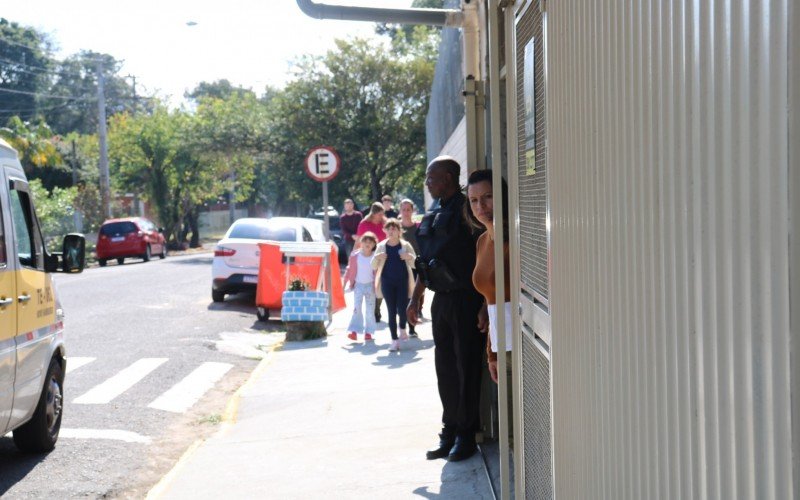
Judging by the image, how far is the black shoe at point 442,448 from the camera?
6.47 meters

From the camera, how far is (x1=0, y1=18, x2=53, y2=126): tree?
75.6m

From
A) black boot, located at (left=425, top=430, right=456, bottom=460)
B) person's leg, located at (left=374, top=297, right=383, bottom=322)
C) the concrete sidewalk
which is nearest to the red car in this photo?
person's leg, located at (left=374, top=297, right=383, bottom=322)

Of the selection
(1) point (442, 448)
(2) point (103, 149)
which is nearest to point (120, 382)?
(1) point (442, 448)

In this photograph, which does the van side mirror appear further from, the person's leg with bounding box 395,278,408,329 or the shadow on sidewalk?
the person's leg with bounding box 395,278,408,329

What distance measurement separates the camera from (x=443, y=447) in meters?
6.50

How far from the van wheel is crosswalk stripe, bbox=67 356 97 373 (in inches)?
143

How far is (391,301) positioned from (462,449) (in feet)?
17.1

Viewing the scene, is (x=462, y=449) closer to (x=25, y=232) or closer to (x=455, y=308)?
(x=455, y=308)

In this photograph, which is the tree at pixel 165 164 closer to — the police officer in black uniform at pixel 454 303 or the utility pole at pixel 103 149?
the utility pole at pixel 103 149

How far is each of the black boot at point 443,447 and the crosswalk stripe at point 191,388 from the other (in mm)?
3357

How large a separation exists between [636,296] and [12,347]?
5.01 metres

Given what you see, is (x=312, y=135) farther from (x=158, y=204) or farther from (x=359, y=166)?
(x=158, y=204)

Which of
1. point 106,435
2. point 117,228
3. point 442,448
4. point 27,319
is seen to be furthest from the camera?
point 117,228

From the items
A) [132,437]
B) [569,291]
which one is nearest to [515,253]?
[569,291]
